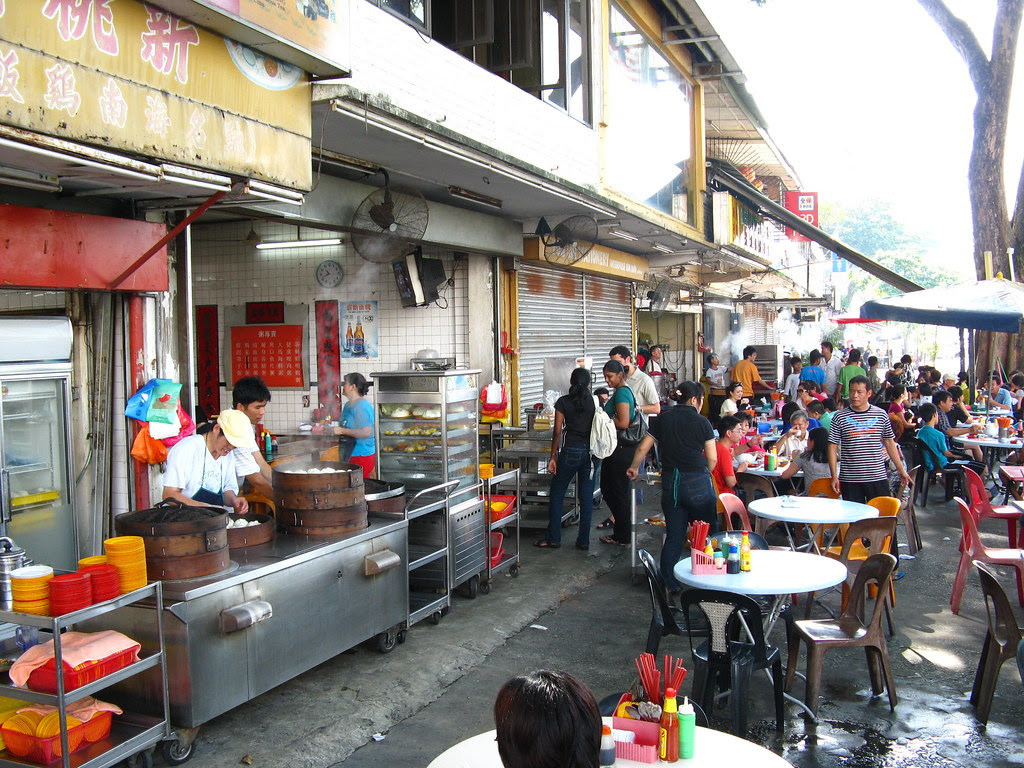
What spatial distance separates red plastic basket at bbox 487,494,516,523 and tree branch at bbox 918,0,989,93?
550 inches

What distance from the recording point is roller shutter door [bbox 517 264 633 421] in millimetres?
12609

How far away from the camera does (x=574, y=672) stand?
19.5 feet

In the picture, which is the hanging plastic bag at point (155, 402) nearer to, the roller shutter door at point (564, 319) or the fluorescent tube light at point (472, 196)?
the fluorescent tube light at point (472, 196)

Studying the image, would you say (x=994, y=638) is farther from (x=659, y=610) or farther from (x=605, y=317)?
(x=605, y=317)

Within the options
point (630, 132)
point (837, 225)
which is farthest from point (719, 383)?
point (837, 225)

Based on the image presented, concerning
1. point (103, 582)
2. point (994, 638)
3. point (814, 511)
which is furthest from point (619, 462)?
point (103, 582)

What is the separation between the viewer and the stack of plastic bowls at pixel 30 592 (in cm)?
405

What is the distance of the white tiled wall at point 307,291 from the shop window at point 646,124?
3226 millimetres

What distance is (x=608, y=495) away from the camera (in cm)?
970

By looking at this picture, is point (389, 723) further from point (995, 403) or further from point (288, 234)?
point (995, 403)

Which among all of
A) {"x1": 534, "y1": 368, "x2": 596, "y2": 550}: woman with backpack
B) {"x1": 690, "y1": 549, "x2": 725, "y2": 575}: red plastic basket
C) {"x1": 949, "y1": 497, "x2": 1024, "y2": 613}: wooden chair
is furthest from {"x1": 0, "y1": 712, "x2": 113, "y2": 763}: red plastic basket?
{"x1": 949, "y1": 497, "x2": 1024, "y2": 613}: wooden chair

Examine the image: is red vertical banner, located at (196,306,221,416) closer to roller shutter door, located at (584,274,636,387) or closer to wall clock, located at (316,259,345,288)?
wall clock, located at (316,259,345,288)

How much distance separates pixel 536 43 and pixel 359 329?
4.45 metres

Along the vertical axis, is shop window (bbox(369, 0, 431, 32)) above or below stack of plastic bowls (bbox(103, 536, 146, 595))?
above
